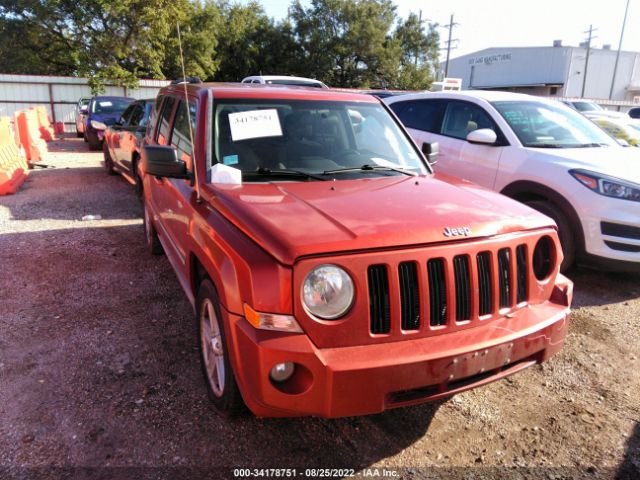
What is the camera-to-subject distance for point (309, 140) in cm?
356

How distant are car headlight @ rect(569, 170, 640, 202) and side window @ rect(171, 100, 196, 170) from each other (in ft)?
11.9

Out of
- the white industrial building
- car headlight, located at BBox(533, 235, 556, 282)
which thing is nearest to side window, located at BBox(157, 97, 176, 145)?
car headlight, located at BBox(533, 235, 556, 282)

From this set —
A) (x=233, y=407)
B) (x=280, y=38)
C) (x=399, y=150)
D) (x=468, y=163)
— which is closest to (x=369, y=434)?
(x=233, y=407)

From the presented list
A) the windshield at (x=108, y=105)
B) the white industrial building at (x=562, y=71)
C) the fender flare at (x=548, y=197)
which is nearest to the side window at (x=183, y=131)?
the fender flare at (x=548, y=197)

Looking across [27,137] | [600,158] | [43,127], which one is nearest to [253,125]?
[600,158]

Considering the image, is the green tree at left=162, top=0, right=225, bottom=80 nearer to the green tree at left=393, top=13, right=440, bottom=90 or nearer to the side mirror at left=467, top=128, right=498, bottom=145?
the green tree at left=393, top=13, right=440, bottom=90

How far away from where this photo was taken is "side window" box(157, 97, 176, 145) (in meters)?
4.47

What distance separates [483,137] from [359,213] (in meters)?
3.56

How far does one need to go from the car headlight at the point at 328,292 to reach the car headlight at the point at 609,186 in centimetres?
354

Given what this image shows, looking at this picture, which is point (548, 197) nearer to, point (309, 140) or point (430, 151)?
point (430, 151)

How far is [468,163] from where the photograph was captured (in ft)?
19.7

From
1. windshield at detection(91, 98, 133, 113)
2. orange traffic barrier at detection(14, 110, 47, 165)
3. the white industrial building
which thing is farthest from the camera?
the white industrial building

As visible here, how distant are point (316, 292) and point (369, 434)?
1.06 meters

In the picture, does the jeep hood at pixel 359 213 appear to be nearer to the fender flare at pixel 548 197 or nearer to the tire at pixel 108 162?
the fender flare at pixel 548 197
